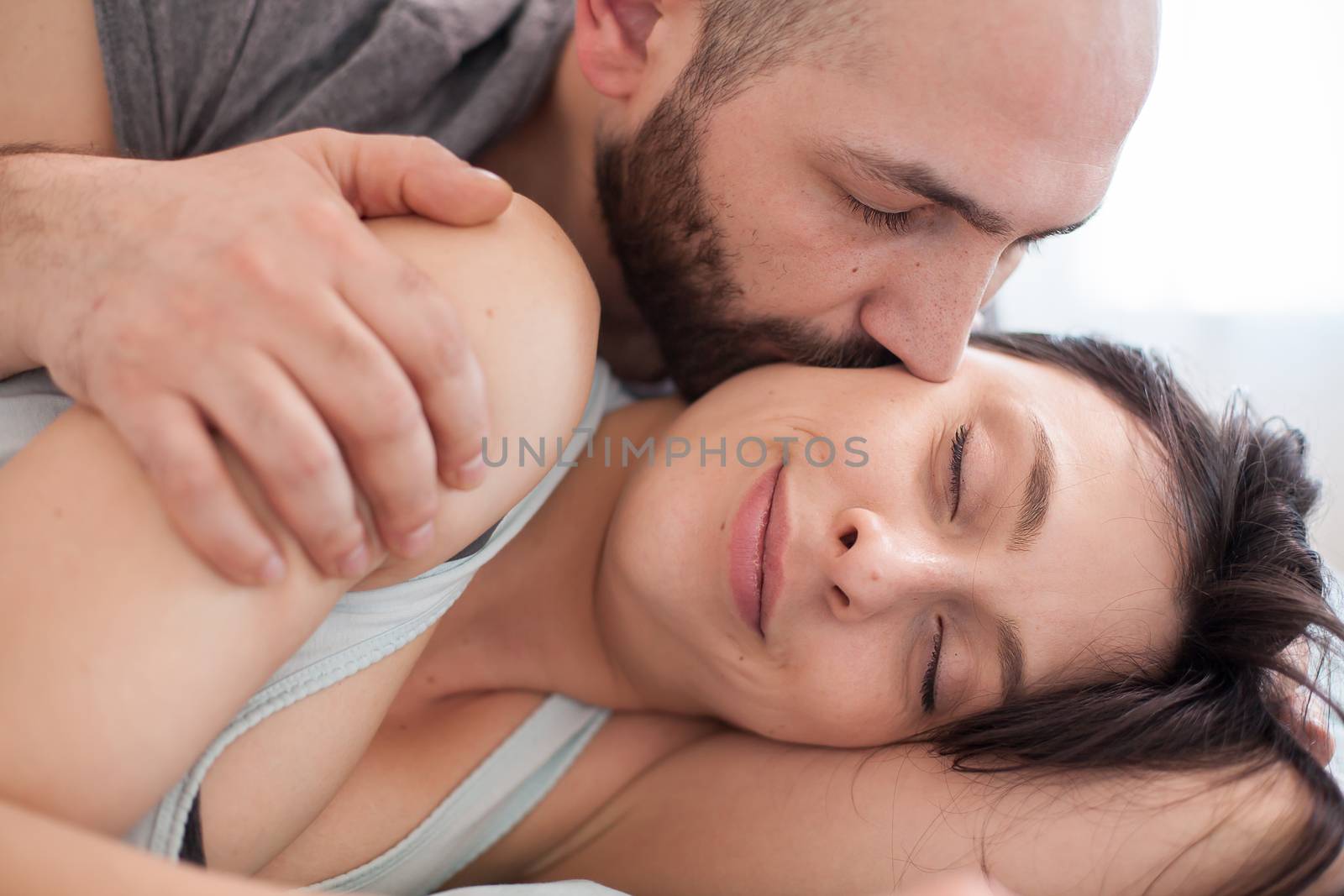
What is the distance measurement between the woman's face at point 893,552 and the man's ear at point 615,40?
45cm

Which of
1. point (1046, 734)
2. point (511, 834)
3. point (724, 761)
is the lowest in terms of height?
point (511, 834)

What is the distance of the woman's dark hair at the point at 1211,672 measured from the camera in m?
0.97

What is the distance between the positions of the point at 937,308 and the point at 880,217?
0.11 m

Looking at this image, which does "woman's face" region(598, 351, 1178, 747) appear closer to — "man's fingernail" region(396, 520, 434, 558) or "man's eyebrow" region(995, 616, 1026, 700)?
"man's eyebrow" region(995, 616, 1026, 700)

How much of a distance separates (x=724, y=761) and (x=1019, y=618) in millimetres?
366

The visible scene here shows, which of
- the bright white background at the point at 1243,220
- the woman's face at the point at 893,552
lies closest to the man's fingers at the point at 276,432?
the woman's face at the point at 893,552

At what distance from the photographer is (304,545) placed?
65 centimetres

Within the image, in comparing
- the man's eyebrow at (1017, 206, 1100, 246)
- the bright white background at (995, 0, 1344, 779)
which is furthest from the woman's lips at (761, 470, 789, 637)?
the bright white background at (995, 0, 1344, 779)

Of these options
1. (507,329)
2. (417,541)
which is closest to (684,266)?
(507,329)

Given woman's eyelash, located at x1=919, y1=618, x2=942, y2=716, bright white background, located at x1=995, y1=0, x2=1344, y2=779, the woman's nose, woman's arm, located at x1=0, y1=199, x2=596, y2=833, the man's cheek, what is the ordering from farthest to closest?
1. bright white background, located at x1=995, y1=0, x2=1344, y2=779
2. the man's cheek
3. woman's eyelash, located at x1=919, y1=618, x2=942, y2=716
4. the woman's nose
5. woman's arm, located at x1=0, y1=199, x2=596, y2=833

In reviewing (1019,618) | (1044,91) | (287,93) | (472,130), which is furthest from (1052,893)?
(287,93)

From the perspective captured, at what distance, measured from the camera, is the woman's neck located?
113 centimetres

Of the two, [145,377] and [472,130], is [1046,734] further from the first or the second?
[472,130]

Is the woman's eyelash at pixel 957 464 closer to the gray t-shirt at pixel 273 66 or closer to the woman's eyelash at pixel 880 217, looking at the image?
the woman's eyelash at pixel 880 217
